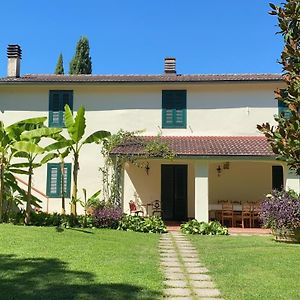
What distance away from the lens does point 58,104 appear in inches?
800

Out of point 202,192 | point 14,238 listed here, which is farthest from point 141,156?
point 14,238

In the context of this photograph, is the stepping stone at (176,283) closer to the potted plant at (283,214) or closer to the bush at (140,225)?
the potted plant at (283,214)

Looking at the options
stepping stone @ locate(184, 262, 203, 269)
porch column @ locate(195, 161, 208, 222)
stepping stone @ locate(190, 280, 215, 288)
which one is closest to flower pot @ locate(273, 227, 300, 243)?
porch column @ locate(195, 161, 208, 222)

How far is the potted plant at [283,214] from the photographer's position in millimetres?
13531

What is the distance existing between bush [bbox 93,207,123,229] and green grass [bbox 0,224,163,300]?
2.18 metres

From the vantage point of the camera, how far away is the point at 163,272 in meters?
8.96

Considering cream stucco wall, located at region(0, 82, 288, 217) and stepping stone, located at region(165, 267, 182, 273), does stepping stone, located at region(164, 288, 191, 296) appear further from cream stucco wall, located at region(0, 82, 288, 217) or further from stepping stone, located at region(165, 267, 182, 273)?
cream stucco wall, located at region(0, 82, 288, 217)

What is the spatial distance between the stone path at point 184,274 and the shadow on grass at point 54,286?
51cm

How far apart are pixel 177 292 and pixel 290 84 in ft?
21.4

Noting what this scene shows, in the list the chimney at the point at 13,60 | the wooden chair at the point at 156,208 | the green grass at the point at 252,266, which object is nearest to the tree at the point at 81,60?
the chimney at the point at 13,60

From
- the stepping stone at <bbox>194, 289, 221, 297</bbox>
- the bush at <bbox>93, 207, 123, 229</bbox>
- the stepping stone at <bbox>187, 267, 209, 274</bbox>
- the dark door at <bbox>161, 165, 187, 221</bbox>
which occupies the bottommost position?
the stepping stone at <bbox>194, 289, 221, 297</bbox>

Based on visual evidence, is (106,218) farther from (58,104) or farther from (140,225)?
(58,104)

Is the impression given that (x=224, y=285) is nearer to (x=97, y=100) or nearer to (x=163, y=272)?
(x=163, y=272)

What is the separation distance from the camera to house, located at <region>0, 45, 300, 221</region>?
19.9m
